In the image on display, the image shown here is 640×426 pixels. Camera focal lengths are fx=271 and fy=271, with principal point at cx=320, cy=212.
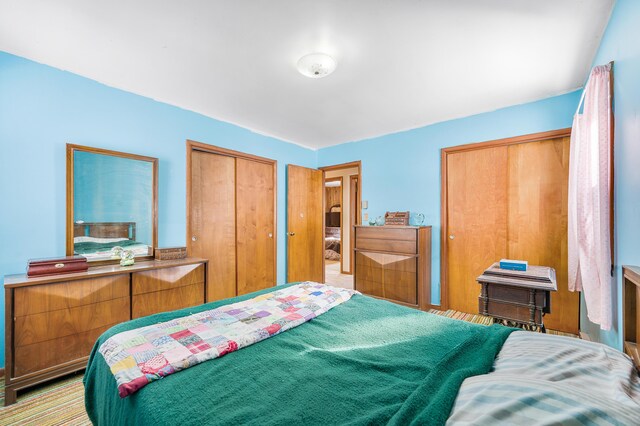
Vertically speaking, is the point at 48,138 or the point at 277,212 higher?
the point at 48,138

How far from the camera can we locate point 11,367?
1823 mm

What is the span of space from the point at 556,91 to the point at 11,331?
507 centimetres

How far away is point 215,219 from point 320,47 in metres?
2.43

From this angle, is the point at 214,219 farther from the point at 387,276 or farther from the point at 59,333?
the point at 387,276

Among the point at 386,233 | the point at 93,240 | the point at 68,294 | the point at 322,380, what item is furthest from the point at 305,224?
the point at 322,380

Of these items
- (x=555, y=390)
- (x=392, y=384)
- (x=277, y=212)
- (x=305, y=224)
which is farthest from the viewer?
(x=305, y=224)

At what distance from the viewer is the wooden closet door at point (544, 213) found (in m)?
2.88

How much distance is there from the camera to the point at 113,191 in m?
2.65

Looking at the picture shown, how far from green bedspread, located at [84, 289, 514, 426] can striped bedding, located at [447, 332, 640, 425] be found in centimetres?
7

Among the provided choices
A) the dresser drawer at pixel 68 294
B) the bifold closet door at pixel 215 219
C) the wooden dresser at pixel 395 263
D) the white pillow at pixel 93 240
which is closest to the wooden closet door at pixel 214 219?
the bifold closet door at pixel 215 219

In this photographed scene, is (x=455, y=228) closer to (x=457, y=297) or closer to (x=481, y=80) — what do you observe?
(x=457, y=297)

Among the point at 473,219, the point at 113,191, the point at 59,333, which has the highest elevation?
the point at 113,191

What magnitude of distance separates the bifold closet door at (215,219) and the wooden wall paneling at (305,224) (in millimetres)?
1014

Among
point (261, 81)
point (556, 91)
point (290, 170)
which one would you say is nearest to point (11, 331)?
point (261, 81)
